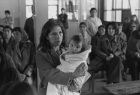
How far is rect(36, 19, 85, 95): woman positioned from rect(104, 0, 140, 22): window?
5.88 m

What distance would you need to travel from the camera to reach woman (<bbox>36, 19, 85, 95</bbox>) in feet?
6.45

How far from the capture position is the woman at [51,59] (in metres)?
1.96

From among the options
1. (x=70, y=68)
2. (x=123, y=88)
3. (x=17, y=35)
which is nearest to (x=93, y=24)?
(x=17, y=35)

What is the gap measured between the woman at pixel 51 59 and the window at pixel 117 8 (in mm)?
5876

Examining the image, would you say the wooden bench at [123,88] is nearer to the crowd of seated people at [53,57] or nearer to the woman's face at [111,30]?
the crowd of seated people at [53,57]

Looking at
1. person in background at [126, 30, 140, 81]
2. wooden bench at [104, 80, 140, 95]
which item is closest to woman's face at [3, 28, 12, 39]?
wooden bench at [104, 80, 140, 95]

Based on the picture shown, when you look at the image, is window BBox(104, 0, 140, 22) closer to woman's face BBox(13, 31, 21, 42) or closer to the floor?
the floor

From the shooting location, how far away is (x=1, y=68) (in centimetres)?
196

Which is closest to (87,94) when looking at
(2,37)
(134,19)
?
(2,37)

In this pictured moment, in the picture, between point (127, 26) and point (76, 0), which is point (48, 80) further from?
point (76, 0)

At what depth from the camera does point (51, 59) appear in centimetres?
202

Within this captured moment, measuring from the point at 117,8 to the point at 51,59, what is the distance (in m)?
6.50

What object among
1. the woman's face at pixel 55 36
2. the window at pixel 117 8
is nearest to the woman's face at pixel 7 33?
the woman's face at pixel 55 36

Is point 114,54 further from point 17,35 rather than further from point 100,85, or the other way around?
point 17,35
